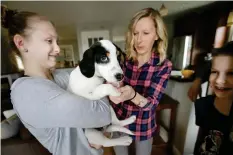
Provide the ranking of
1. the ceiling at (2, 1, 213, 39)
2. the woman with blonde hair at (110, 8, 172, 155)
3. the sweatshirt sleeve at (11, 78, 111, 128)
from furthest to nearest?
the ceiling at (2, 1, 213, 39), the woman with blonde hair at (110, 8, 172, 155), the sweatshirt sleeve at (11, 78, 111, 128)

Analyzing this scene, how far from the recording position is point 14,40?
35cm

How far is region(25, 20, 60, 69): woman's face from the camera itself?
33 centimetres

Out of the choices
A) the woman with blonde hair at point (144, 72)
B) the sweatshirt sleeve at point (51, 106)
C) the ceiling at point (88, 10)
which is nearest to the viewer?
the sweatshirt sleeve at point (51, 106)

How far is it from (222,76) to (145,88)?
0.22m

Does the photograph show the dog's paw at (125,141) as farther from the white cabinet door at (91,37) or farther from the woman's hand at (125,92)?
the white cabinet door at (91,37)

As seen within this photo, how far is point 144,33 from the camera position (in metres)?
0.42

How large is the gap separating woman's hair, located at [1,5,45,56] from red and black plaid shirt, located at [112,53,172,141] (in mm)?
292

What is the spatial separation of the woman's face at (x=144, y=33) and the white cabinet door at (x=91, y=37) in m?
0.11

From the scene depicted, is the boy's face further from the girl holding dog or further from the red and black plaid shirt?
the girl holding dog

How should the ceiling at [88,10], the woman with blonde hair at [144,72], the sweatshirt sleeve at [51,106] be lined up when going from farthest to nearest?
the ceiling at [88,10]
the woman with blonde hair at [144,72]
the sweatshirt sleeve at [51,106]

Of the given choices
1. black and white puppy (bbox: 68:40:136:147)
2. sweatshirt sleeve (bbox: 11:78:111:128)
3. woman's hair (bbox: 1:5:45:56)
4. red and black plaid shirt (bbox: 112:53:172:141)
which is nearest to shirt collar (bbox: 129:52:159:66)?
red and black plaid shirt (bbox: 112:53:172:141)

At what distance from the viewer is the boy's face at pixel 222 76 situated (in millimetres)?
344

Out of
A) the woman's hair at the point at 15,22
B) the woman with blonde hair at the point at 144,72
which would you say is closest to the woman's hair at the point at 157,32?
the woman with blonde hair at the point at 144,72

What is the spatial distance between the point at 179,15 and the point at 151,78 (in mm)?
264
